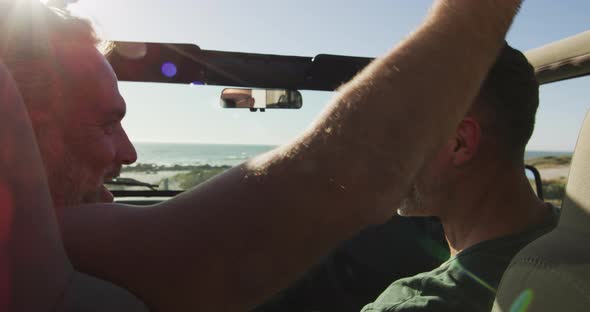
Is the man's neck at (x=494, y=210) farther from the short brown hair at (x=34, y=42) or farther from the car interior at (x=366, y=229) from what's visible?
the short brown hair at (x=34, y=42)

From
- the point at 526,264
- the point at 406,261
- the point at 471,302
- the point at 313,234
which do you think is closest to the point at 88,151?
the point at 313,234

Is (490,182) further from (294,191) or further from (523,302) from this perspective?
(294,191)

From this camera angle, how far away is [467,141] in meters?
2.17

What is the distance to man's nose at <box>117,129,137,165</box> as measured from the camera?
4.31 feet

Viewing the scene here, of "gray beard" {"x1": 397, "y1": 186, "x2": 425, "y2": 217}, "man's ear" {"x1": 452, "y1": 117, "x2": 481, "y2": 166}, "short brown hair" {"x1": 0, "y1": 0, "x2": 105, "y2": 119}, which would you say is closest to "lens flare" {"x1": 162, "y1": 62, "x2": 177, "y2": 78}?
"gray beard" {"x1": 397, "y1": 186, "x2": 425, "y2": 217}

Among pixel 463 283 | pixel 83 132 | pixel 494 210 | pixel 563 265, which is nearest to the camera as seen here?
pixel 563 265

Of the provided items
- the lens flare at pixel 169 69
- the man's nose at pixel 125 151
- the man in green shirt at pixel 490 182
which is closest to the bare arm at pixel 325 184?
the man's nose at pixel 125 151

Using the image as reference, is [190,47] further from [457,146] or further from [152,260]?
[152,260]

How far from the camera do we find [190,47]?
8.69ft

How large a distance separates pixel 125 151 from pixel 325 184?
729mm

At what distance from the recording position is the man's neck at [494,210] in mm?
2025

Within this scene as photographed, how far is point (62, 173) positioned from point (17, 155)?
34 centimetres

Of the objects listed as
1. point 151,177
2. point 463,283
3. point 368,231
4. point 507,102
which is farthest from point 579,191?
point 151,177

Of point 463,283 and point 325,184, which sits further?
point 463,283
